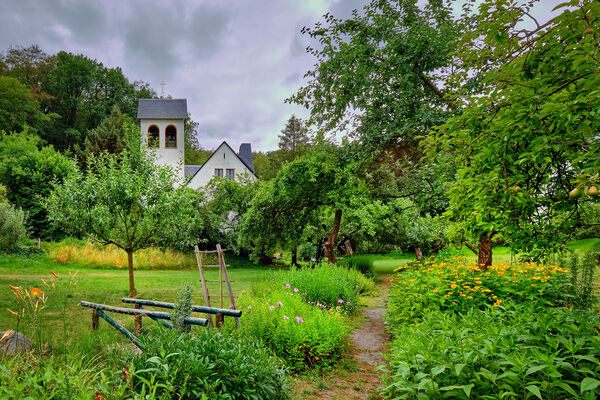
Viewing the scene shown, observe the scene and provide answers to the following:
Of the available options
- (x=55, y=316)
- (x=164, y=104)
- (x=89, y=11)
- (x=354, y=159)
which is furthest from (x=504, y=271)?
(x=164, y=104)

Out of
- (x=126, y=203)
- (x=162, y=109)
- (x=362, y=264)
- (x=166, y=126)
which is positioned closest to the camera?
(x=126, y=203)

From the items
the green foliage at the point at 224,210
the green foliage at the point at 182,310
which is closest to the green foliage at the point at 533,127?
the green foliage at the point at 182,310

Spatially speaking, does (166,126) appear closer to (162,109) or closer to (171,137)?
(171,137)

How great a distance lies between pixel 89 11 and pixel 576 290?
18005 mm

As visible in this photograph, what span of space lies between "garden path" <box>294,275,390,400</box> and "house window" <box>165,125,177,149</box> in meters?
26.9

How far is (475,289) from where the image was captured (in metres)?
4.62

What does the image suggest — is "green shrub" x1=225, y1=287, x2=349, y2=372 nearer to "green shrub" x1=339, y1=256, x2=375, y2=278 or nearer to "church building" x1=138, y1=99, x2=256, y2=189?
"green shrub" x1=339, y1=256, x2=375, y2=278

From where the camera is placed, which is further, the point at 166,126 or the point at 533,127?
the point at 166,126

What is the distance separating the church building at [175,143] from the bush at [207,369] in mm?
24692

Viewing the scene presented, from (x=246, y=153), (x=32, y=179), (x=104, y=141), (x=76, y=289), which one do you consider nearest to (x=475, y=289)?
(x=76, y=289)

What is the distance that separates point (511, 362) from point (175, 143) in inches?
1190

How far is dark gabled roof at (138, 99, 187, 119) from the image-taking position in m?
28.0

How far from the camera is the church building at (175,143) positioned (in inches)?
1075

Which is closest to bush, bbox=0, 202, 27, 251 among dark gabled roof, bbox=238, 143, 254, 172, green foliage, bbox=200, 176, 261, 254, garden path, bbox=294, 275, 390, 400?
green foliage, bbox=200, 176, 261, 254
